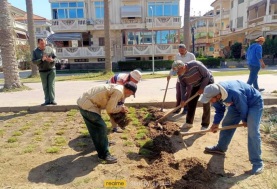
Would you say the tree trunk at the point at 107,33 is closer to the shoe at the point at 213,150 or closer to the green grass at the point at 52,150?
the green grass at the point at 52,150

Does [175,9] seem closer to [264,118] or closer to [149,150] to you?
[264,118]

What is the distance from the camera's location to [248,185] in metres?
3.10

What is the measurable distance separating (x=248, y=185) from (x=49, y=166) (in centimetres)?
282

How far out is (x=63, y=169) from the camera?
11.5 ft

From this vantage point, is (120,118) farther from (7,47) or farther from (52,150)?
(7,47)

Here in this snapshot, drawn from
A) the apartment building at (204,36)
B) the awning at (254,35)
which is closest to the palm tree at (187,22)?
the awning at (254,35)

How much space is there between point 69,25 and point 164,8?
413 inches

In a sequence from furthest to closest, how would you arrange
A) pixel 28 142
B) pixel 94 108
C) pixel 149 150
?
pixel 28 142 < pixel 149 150 < pixel 94 108

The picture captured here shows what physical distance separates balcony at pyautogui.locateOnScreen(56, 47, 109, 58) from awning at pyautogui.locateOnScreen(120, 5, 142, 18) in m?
4.54

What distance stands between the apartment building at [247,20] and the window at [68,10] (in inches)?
815

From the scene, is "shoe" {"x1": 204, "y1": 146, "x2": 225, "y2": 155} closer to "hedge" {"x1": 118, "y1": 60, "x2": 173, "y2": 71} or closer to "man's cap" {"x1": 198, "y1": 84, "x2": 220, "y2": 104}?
"man's cap" {"x1": 198, "y1": 84, "x2": 220, "y2": 104}

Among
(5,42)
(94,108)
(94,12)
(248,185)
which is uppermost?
(94,12)

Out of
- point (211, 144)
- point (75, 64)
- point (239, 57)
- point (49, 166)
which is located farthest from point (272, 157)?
point (239, 57)

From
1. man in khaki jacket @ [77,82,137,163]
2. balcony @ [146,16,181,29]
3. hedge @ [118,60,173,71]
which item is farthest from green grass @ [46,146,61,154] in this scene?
balcony @ [146,16,181,29]
